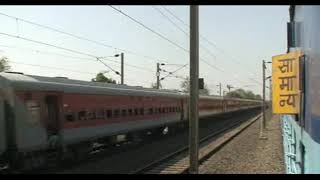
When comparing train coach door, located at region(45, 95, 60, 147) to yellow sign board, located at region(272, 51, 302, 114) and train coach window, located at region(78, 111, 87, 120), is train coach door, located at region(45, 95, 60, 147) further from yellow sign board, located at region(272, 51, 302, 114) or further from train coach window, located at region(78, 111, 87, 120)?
yellow sign board, located at region(272, 51, 302, 114)

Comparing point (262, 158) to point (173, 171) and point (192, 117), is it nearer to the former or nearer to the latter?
point (173, 171)

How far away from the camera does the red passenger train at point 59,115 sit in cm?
1353

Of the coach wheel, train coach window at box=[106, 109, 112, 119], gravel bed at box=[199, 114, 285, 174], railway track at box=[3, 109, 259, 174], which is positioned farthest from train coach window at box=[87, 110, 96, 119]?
the coach wheel

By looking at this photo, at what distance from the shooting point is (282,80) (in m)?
4.69

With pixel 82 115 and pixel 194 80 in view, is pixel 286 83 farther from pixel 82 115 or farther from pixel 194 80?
pixel 82 115

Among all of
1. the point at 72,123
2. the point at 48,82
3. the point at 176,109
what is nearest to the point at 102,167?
the point at 72,123

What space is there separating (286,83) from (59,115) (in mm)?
11865

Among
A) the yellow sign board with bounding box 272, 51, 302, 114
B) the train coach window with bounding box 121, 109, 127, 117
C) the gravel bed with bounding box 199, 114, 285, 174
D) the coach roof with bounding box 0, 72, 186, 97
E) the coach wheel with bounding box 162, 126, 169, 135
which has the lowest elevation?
the gravel bed with bounding box 199, 114, 285, 174

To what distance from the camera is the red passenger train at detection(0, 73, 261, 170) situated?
13531 mm

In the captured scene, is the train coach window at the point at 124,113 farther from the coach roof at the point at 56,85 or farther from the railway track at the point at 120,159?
the railway track at the point at 120,159

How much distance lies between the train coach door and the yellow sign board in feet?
37.1

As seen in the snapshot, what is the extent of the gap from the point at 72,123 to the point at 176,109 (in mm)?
16903

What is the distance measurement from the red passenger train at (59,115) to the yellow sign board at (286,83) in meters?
9.86

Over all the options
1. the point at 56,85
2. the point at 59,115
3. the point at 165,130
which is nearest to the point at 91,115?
the point at 59,115
